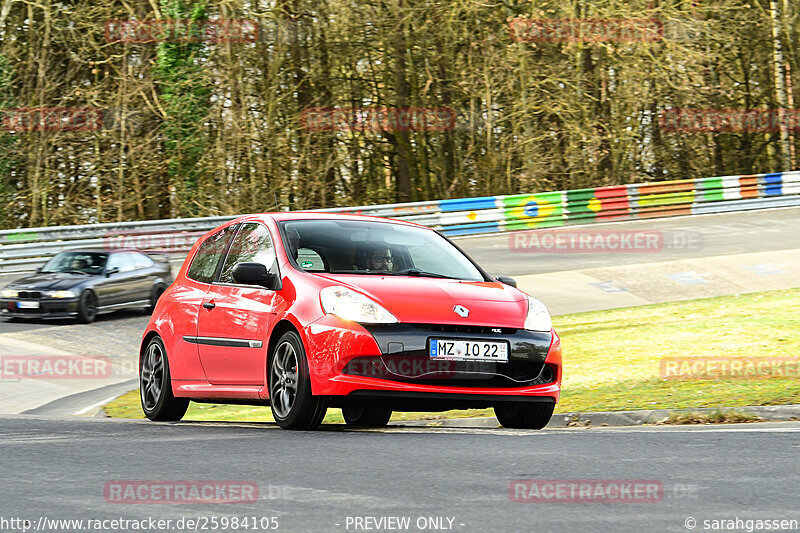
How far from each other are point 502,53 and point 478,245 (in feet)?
23.0

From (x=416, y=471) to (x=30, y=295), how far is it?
1639cm

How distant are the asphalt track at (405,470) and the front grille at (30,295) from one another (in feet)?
37.9

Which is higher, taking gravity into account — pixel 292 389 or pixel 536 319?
pixel 536 319

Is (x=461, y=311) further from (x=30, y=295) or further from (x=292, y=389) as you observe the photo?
(x=30, y=295)

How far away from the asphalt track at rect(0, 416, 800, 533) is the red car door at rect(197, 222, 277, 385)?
0.49 meters

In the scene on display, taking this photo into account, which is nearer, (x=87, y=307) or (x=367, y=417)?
(x=367, y=417)

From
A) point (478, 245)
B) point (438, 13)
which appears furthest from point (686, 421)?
point (438, 13)

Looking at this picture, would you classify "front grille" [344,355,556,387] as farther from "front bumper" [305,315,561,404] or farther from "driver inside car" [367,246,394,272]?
"driver inside car" [367,246,394,272]

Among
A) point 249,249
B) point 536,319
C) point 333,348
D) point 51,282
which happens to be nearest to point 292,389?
point 333,348

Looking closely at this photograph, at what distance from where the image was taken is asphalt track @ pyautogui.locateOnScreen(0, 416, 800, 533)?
5.15 meters

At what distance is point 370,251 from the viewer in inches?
356

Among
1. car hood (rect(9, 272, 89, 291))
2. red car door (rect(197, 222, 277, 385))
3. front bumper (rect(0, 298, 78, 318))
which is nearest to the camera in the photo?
red car door (rect(197, 222, 277, 385))

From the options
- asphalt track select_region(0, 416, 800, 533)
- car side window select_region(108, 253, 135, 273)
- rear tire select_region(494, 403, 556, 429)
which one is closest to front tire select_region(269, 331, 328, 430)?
asphalt track select_region(0, 416, 800, 533)

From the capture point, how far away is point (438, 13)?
35.1 metres
